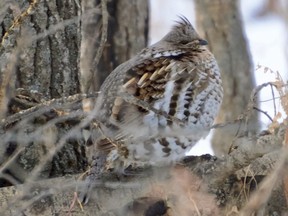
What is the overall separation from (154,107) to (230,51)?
3.60 meters

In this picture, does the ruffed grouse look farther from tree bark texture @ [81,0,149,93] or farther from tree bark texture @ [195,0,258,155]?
tree bark texture @ [195,0,258,155]

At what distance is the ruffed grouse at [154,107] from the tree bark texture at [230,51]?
113 inches

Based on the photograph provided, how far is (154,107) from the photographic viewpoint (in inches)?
216

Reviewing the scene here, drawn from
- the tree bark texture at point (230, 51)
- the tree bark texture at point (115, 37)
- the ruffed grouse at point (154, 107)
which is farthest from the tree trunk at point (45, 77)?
the tree bark texture at point (230, 51)

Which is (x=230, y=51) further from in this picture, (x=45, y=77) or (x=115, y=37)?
(x=45, y=77)

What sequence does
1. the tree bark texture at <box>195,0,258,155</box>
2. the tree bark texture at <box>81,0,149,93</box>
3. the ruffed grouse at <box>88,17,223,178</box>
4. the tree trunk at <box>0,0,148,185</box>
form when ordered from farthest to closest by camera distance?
the tree bark texture at <box>195,0,258,155</box> → the tree bark texture at <box>81,0,149,93</box> → the tree trunk at <box>0,0,148,185</box> → the ruffed grouse at <box>88,17,223,178</box>

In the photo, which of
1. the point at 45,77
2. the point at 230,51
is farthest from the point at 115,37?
the point at 45,77

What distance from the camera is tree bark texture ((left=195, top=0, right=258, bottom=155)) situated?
29.1 feet

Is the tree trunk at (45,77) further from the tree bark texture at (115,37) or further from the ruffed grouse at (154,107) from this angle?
the tree bark texture at (115,37)

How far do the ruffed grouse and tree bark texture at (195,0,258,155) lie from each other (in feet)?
9.38

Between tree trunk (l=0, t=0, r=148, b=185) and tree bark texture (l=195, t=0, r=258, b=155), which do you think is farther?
tree bark texture (l=195, t=0, r=258, b=155)

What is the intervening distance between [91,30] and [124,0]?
366 millimetres

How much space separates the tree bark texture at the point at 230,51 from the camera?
8883 millimetres

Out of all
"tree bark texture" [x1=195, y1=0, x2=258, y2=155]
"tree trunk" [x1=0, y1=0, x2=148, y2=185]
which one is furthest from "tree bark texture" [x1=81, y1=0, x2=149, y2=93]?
"tree trunk" [x1=0, y1=0, x2=148, y2=185]
